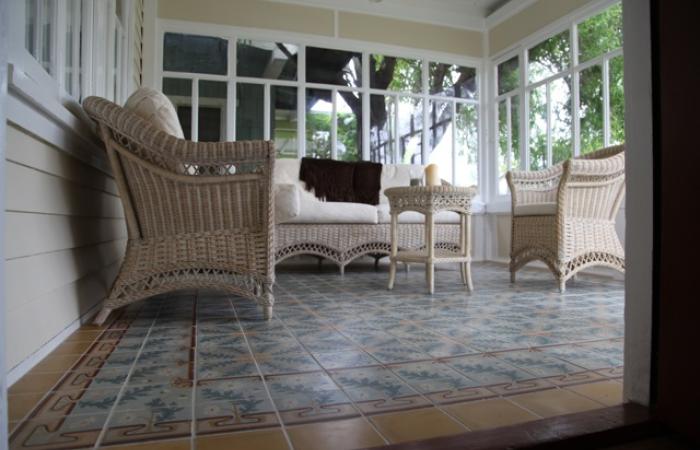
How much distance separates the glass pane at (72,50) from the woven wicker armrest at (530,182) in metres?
2.65

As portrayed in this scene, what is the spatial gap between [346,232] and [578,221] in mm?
1733

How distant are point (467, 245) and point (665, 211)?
1.90 meters

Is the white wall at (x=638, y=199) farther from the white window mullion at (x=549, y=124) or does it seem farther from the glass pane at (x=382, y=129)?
the glass pane at (x=382, y=129)

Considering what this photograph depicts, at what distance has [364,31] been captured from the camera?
5.03m

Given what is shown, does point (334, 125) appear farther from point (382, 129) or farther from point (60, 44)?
point (60, 44)

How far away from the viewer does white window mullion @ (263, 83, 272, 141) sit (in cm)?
468

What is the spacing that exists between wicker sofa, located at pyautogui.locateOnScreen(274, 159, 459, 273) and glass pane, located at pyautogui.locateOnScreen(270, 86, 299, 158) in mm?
1176

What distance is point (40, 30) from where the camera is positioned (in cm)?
142

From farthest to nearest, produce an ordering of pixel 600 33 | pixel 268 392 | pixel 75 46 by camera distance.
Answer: pixel 600 33 → pixel 75 46 → pixel 268 392

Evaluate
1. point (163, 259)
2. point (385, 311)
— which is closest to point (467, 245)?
point (385, 311)

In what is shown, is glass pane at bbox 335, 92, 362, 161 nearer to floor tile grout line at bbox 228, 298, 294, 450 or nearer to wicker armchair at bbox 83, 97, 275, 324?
wicker armchair at bbox 83, 97, 275, 324

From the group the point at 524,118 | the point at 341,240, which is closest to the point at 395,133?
the point at 524,118

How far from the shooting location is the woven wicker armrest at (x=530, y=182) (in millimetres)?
3146

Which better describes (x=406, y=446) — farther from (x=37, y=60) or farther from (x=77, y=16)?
(x=77, y=16)
